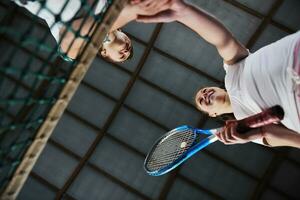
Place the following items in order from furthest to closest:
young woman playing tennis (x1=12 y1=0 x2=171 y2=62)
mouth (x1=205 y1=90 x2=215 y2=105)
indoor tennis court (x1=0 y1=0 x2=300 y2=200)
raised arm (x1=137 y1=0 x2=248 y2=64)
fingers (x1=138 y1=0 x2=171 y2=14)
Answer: indoor tennis court (x1=0 y1=0 x2=300 y2=200) < mouth (x1=205 y1=90 x2=215 y2=105) < raised arm (x1=137 y1=0 x2=248 y2=64) < young woman playing tennis (x1=12 y1=0 x2=171 y2=62) < fingers (x1=138 y1=0 x2=171 y2=14)

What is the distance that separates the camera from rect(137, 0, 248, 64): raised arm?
8.90ft

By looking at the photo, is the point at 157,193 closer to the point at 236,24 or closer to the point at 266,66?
the point at 236,24

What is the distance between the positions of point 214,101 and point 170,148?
0.86 meters

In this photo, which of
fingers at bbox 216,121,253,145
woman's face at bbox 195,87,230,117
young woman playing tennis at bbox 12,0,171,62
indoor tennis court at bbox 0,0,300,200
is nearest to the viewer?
young woman playing tennis at bbox 12,0,171,62

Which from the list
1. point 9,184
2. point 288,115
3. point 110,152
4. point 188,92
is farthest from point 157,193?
point 9,184

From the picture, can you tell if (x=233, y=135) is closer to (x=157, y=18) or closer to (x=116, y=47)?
(x=157, y=18)

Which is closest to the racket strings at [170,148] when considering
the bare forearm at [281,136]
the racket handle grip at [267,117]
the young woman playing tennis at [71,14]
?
the bare forearm at [281,136]

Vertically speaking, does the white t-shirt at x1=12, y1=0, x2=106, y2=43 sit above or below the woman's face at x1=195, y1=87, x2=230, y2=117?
below

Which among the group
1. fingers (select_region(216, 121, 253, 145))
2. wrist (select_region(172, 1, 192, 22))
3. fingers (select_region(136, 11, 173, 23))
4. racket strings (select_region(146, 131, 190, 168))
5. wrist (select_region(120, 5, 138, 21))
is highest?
wrist (select_region(172, 1, 192, 22))

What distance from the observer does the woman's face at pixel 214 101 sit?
466 cm

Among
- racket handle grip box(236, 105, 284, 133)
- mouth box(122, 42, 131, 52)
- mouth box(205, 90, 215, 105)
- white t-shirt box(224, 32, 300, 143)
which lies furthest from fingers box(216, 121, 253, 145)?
mouth box(122, 42, 131, 52)

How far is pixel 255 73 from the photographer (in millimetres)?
3088

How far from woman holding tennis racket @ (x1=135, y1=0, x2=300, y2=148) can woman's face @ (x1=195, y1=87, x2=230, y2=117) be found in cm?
97

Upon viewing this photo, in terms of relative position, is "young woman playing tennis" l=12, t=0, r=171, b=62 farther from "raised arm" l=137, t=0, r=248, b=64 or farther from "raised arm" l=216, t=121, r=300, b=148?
"raised arm" l=216, t=121, r=300, b=148
